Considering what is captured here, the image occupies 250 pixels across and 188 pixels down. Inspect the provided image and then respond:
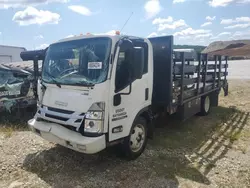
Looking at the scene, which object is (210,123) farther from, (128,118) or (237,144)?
(128,118)

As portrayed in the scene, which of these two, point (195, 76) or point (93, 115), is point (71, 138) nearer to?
point (93, 115)

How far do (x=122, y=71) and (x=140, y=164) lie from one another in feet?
5.55

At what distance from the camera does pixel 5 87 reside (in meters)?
6.20

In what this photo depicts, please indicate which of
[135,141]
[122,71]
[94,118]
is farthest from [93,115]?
[135,141]

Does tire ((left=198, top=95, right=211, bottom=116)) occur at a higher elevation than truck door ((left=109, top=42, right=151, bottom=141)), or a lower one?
lower

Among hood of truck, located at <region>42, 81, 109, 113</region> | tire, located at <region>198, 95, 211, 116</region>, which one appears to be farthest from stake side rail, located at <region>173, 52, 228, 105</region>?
hood of truck, located at <region>42, 81, 109, 113</region>

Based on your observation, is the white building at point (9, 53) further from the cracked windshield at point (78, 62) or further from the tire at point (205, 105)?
the tire at point (205, 105)

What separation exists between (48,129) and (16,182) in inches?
36.4

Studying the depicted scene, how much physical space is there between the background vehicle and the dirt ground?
0.41 meters

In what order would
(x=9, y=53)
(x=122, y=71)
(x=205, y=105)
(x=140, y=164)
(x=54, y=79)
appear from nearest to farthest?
(x=122, y=71) → (x=54, y=79) → (x=140, y=164) → (x=205, y=105) → (x=9, y=53)

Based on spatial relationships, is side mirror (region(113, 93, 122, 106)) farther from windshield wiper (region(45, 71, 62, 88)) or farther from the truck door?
windshield wiper (region(45, 71, 62, 88))

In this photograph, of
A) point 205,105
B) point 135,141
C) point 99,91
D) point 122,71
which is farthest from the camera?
point 205,105

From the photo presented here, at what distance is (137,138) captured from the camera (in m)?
4.37

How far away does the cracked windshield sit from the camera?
352cm
